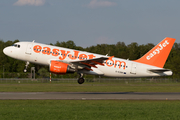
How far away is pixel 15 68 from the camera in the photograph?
130625mm

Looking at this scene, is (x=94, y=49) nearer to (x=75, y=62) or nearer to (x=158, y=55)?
(x=158, y=55)

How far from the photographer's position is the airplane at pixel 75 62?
37812mm

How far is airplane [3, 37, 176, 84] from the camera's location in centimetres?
3781

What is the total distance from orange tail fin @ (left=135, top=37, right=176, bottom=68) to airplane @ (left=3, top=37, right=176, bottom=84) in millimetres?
606

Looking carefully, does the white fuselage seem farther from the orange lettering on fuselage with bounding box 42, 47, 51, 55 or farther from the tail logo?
the tail logo

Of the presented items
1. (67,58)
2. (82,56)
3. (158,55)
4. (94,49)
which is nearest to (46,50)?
(67,58)

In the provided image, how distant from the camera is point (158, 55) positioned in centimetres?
4344

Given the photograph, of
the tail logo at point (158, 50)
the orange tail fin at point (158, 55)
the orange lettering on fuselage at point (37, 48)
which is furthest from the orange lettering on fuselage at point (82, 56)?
the tail logo at point (158, 50)
